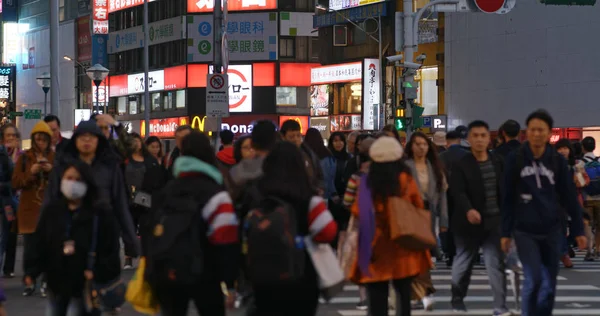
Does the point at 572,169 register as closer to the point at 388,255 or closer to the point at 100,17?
the point at 388,255

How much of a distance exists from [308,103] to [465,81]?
2849 cm

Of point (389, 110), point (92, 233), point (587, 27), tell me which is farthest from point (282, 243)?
point (389, 110)

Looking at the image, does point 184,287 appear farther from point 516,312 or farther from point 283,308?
point 516,312

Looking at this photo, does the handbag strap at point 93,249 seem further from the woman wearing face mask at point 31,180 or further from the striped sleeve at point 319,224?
the woman wearing face mask at point 31,180

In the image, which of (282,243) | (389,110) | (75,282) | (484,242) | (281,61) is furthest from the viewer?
(281,61)

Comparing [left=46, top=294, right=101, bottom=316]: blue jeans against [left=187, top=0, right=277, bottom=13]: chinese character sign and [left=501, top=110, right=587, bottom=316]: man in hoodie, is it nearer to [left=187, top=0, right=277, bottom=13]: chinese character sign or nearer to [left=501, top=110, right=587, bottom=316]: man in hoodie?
[left=501, top=110, right=587, bottom=316]: man in hoodie

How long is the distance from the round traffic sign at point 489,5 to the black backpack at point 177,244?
21642 mm

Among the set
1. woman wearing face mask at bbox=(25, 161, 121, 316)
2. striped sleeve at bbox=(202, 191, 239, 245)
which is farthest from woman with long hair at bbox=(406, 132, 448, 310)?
striped sleeve at bbox=(202, 191, 239, 245)

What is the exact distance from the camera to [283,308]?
7.67m

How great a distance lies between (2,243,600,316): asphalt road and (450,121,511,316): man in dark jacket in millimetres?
674

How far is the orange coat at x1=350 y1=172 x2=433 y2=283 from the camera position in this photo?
970 centimetres

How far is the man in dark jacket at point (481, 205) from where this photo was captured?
1223 cm

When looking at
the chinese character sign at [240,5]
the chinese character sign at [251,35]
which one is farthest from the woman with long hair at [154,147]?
the chinese character sign at [240,5]

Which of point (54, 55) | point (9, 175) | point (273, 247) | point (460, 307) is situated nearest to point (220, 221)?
point (273, 247)
